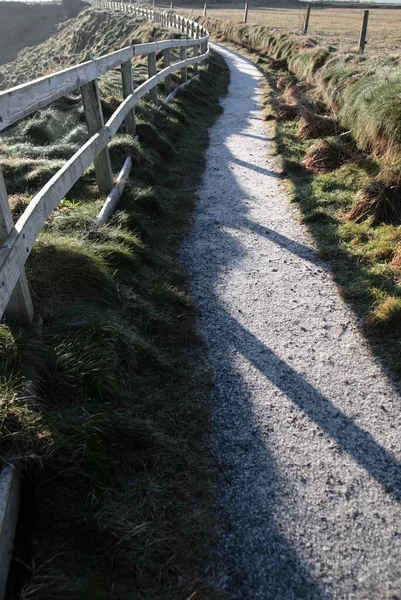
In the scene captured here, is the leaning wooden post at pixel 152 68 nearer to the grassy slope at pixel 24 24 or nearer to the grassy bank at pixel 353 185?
the grassy bank at pixel 353 185

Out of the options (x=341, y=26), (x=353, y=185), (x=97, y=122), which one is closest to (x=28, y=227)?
(x=97, y=122)

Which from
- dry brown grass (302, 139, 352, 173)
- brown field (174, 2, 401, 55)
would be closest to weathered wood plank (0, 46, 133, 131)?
dry brown grass (302, 139, 352, 173)

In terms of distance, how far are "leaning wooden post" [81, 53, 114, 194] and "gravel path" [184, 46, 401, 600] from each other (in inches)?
52.8

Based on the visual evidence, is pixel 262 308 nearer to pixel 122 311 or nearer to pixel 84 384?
pixel 122 311

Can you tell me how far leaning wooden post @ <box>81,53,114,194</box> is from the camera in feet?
16.5

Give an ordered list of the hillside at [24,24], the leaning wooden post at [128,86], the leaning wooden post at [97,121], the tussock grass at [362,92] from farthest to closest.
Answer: the hillside at [24,24]
the leaning wooden post at [128,86]
the tussock grass at [362,92]
the leaning wooden post at [97,121]

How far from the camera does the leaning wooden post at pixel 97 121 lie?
16.5ft

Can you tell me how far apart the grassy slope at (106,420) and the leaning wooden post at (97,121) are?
27.5 inches

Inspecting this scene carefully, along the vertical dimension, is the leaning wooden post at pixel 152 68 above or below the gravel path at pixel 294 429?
Result: above

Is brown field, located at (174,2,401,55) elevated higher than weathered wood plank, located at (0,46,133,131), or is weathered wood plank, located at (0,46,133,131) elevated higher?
weathered wood plank, located at (0,46,133,131)

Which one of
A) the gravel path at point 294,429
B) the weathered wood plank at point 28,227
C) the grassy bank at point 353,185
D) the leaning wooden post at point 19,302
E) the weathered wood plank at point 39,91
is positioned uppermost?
the weathered wood plank at point 39,91

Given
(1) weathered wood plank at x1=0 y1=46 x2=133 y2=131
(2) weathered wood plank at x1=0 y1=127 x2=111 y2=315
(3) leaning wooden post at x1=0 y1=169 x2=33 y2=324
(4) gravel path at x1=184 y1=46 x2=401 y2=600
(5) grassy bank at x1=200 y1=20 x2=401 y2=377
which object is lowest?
(4) gravel path at x1=184 y1=46 x2=401 y2=600

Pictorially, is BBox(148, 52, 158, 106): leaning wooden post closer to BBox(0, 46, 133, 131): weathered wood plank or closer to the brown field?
BBox(0, 46, 133, 131): weathered wood plank

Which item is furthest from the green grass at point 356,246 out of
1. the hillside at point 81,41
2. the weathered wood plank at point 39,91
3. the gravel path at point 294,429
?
the hillside at point 81,41
